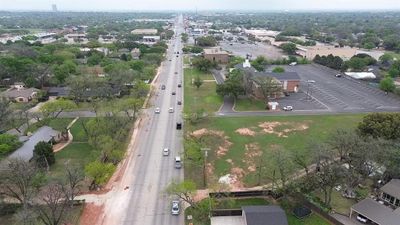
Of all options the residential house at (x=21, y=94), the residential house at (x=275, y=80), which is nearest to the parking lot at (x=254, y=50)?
the residential house at (x=275, y=80)

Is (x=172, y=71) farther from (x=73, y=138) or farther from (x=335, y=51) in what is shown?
(x=335, y=51)

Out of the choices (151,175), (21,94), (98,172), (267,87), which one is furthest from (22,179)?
(267,87)

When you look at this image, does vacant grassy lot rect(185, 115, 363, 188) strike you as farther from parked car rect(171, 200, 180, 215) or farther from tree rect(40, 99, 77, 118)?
tree rect(40, 99, 77, 118)

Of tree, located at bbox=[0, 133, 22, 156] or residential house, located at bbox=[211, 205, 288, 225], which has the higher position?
tree, located at bbox=[0, 133, 22, 156]

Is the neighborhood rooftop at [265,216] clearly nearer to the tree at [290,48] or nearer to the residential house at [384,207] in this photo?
the residential house at [384,207]

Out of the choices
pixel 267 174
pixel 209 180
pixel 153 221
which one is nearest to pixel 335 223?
pixel 267 174

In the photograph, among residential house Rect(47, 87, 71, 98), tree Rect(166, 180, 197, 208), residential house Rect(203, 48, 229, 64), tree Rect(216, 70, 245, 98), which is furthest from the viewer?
residential house Rect(203, 48, 229, 64)

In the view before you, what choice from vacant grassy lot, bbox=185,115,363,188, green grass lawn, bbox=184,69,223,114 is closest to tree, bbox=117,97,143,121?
green grass lawn, bbox=184,69,223,114
